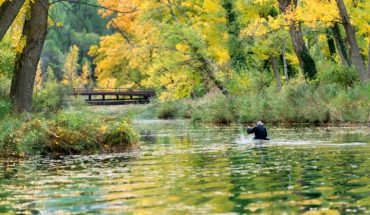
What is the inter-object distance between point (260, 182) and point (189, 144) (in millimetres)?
13277

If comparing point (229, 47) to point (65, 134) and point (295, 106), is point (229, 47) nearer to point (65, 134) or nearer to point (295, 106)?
point (295, 106)

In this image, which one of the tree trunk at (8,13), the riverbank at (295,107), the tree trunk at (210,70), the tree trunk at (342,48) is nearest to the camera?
the tree trunk at (8,13)

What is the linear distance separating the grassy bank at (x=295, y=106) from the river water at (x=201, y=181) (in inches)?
419

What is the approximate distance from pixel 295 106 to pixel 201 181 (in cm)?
2460

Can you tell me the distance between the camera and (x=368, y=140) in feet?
82.6

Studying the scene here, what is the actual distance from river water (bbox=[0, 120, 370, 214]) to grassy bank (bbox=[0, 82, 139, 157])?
1095mm

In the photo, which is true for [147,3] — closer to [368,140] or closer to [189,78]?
[189,78]

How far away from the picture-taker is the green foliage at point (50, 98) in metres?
29.5

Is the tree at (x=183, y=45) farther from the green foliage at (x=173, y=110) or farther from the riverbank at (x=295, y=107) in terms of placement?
the riverbank at (x=295, y=107)

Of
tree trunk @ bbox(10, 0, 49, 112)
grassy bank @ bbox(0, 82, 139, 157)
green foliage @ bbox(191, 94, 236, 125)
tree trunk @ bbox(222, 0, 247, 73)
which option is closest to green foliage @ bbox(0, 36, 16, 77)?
tree trunk @ bbox(10, 0, 49, 112)

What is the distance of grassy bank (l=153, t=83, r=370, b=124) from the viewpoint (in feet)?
119

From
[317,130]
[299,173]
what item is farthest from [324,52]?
[299,173]

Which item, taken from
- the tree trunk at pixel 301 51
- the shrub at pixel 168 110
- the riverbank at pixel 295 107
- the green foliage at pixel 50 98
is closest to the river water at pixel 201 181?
the green foliage at pixel 50 98

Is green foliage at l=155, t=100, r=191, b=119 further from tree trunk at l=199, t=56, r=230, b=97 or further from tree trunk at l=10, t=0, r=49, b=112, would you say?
tree trunk at l=10, t=0, r=49, b=112
